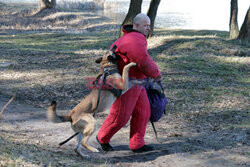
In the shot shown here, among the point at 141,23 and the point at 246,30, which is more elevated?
the point at 141,23

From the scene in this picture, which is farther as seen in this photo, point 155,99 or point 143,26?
point 155,99

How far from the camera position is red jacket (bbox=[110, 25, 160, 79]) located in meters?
4.78

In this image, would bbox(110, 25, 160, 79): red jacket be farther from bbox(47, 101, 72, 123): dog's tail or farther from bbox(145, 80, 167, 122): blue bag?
bbox(47, 101, 72, 123): dog's tail

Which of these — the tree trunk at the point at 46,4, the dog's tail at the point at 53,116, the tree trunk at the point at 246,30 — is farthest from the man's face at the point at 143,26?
the tree trunk at the point at 46,4

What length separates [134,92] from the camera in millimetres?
5098

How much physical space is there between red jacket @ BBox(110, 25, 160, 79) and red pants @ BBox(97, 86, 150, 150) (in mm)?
397

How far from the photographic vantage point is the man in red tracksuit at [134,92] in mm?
4809

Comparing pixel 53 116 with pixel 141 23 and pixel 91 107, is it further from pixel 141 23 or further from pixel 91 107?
pixel 141 23

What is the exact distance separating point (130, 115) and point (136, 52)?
41.4 inches

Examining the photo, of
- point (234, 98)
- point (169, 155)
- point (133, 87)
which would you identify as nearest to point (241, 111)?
point (234, 98)

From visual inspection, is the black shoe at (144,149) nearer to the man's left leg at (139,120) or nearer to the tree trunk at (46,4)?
the man's left leg at (139,120)

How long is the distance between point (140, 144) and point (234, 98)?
14.4ft

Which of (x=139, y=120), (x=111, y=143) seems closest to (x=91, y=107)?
(x=139, y=120)

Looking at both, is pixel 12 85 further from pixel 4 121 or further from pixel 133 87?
pixel 133 87
